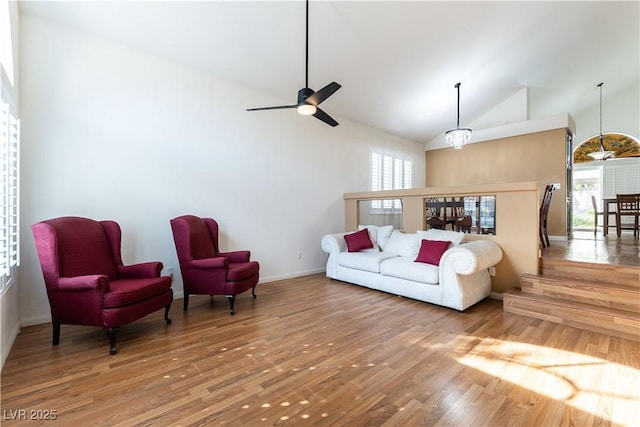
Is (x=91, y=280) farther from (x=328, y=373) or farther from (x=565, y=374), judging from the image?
(x=565, y=374)

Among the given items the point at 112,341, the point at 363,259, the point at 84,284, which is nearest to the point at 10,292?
the point at 84,284

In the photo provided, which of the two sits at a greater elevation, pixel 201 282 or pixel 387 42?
pixel 387 42

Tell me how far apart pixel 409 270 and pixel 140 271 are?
3.17 m

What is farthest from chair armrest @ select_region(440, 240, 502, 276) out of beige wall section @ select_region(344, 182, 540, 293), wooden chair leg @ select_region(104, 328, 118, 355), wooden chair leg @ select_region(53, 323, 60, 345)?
wooden chair leg @ select_region(53, 323, 60, 345)

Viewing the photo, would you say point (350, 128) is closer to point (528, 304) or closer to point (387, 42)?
point (387, 42)

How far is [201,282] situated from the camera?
10.9ft

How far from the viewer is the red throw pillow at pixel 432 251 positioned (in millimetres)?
3598

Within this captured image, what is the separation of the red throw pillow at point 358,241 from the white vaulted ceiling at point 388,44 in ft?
8.50

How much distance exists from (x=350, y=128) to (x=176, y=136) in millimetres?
3574

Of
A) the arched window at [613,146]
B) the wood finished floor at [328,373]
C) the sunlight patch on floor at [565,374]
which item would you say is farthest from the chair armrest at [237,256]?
the arched window at [613,146]

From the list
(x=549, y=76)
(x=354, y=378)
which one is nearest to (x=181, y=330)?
(x=354, y=378)

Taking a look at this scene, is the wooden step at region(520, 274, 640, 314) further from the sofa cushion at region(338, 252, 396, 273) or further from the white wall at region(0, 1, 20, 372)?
the white wall at region(0, 1, 20, 372)

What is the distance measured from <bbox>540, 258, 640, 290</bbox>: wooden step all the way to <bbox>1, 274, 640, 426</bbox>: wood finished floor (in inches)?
34.1

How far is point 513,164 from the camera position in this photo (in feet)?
22.1
